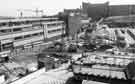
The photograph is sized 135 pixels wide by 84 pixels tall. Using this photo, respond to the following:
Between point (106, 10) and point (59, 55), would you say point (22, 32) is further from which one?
point (106, 10)

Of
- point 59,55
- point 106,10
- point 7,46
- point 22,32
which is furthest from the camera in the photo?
point 106,10

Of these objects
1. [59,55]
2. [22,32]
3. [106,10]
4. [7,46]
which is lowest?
[59,55]

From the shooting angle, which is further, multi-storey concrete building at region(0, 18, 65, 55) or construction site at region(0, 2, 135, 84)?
multi-storey concrete building at region(0, 18, 65, 55)

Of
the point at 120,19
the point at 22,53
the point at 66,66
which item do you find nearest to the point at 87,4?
the point at 120,19

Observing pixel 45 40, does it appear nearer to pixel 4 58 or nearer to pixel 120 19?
pixel 4 58

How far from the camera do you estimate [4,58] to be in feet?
74.7

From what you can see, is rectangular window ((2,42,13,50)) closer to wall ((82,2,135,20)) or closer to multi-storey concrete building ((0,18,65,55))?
multi-storey concrete building ((0,18,65,55))

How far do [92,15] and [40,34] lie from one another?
74675 mm

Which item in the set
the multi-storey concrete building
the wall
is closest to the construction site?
the multi-storey concrete building

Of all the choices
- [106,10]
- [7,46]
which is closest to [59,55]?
[7,46]

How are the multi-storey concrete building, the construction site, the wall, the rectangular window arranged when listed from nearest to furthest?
1. the construction site
2. the rectangular window
3. the multi-storey concrete building
4. the wall

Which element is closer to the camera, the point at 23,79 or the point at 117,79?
the point at 117,79

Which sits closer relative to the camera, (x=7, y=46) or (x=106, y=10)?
(x=7, y=46)

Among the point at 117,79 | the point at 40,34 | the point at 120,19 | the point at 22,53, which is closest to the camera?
the point at 117,79
